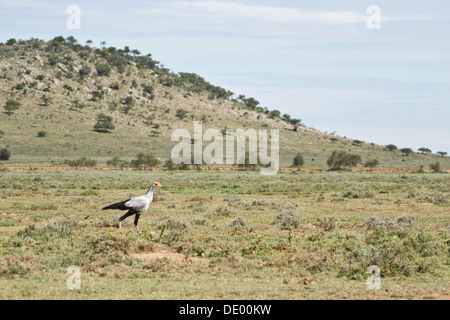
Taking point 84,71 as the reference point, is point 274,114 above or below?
below

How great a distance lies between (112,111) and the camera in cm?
10450

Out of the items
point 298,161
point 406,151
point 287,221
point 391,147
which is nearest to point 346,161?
point 298,161

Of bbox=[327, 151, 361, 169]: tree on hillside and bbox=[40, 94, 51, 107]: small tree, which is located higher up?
bbox=[40, 94, 51, 107]: small tree

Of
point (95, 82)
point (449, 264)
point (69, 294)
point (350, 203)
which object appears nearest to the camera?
point (69, 294)

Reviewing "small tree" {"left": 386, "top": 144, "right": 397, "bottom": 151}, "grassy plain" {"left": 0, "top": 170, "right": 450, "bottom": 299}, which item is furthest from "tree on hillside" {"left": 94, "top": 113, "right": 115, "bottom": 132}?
"grassy plain" {"left": 0, "top": 170, "right": 450, "bottom": 299}

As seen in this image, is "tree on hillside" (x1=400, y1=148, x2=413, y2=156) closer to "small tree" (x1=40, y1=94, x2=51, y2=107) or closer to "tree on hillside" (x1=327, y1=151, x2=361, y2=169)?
"tree on hillside" (x1=327, y1=151, x2=361, y2=169)

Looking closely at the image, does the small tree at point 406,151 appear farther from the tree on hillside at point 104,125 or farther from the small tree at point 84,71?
the small tree at point 84,71

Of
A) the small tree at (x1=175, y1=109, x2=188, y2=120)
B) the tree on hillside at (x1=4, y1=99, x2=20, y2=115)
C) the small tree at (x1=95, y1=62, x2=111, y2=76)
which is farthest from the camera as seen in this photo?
the small tree at (x1=95, y1=62, x2=111, y2=76)

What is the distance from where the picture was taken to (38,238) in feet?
47.4

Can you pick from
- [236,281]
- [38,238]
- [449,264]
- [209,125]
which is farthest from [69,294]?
[209,125]

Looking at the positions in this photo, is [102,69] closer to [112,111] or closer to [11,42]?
[112,111]

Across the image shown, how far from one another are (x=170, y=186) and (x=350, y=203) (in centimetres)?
1576

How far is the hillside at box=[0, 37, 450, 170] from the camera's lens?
87000 millimetres
